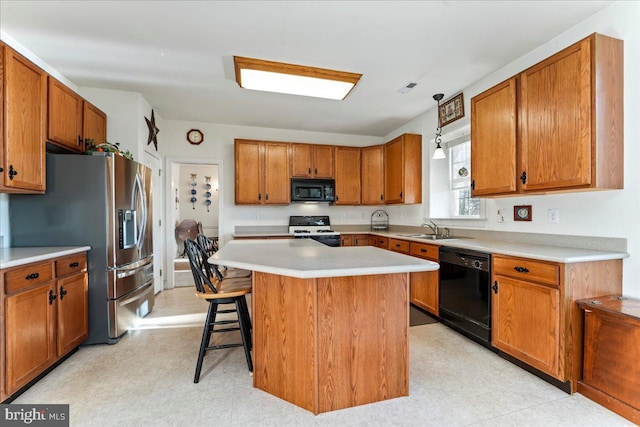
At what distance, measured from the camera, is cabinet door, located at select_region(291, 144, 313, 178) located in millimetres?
4672

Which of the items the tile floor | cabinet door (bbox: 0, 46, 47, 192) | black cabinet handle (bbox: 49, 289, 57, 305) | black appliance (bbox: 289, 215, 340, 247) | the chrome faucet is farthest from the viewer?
black appliance (bbox: 289, 215, 340, 247)

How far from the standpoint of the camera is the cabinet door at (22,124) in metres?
2.01

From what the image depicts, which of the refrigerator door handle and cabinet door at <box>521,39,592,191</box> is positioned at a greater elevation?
cabinet door at <box>521,39,592,191</box>

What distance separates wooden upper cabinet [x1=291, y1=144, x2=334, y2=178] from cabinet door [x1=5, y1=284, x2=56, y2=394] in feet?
10.7

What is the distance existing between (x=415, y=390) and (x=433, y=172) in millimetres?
2910

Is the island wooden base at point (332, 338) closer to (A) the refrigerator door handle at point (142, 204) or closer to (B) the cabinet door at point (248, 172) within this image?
(A) the refrigerator door handle at point (142, 204)

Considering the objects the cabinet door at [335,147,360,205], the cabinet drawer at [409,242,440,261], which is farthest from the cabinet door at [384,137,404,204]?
the cabinet drawer at [409,242,440,261]

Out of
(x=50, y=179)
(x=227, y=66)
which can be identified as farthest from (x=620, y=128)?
(x=50, y=179)

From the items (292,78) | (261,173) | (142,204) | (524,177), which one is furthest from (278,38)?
(261,173)

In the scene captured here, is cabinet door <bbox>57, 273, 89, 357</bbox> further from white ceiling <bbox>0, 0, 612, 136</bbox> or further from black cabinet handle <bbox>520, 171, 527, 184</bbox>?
black cabinet handle <bbox>520, 171, 527, 184</bbox>

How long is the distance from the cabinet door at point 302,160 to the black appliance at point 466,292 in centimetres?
249

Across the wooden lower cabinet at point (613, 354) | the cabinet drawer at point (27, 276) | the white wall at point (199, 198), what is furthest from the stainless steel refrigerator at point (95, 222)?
the white wall at point (199, 198)

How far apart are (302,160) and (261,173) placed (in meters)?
0.69

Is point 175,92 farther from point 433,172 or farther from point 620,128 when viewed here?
point 620,128
